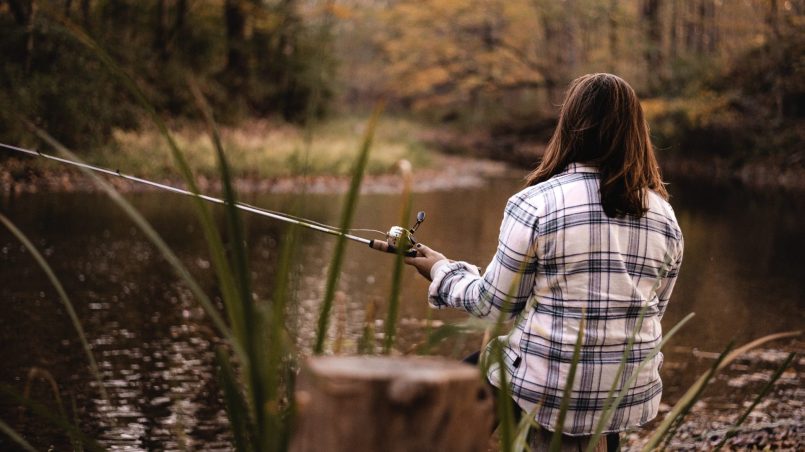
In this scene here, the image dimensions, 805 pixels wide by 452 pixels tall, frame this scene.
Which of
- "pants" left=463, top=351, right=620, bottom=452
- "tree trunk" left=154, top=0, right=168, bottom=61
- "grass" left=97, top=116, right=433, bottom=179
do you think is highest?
"tree trunk" left=154, top=0, right=168, bottom=61

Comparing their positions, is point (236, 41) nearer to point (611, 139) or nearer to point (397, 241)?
point (397, 241)

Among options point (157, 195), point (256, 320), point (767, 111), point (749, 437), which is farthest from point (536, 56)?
point (256, 320)

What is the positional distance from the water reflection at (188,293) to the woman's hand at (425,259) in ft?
0.67

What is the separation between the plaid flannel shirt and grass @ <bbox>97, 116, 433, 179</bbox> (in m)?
10.0

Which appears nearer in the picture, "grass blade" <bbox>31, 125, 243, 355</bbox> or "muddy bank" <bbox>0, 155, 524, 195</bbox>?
"grass blade" <bbox>31, 125, 243, 355</bbox>

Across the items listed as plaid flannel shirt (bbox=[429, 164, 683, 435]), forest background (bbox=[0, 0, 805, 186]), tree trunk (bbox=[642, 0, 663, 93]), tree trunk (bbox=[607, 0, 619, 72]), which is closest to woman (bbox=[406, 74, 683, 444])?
plaid flannel shirt (bbox=[429, 164, 683, 435])

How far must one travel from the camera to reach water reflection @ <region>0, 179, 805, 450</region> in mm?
4863

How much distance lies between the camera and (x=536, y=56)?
136ft

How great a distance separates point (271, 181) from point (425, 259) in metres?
14.1

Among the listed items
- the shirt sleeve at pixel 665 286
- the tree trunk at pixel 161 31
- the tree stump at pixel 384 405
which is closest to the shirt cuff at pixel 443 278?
the shirt sleeve at pixel 665 286

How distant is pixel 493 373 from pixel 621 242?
52 cm

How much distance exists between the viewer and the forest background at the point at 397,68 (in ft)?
53.2

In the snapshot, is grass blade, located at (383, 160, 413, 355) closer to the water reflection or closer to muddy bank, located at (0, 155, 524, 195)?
the water reflection

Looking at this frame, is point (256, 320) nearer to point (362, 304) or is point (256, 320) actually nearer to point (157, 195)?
point (362, 304)
